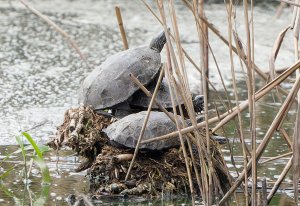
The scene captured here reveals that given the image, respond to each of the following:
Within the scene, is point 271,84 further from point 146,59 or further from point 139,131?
point 146,59

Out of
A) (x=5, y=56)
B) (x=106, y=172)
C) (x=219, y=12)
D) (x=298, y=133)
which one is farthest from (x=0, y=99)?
(x=219, y=12)

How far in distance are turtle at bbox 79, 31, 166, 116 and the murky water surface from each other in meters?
0.29

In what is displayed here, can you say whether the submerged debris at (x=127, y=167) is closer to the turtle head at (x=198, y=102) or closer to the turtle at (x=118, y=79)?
the turtle at (x=118, y=79)

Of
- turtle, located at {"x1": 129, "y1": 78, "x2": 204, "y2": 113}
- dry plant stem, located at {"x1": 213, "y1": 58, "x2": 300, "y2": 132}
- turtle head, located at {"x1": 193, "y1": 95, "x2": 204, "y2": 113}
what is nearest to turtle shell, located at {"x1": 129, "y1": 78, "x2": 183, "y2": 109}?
turtle, located at {"x1": 129, "y1": 78, "x2": 204, "y2": 113}

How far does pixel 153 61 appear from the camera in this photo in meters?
3.84

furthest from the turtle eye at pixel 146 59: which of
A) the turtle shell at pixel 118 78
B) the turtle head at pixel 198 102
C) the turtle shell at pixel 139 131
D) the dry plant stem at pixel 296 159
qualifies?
the dry plant stem at pixel 296 159

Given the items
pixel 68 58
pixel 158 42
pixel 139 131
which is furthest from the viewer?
pixel 68 58

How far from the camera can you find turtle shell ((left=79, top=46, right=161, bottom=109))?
372 cm

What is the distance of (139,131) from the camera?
3363 mm

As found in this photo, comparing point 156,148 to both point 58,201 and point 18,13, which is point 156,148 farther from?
point 18,13

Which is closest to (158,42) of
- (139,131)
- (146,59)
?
(146,59)

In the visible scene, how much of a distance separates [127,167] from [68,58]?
10.1 feet

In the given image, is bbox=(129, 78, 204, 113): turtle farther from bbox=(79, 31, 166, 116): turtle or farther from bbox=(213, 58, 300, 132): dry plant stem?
bbox=(213, 58, 300, 132): dry plant stem

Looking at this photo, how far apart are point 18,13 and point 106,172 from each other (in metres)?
4.94
